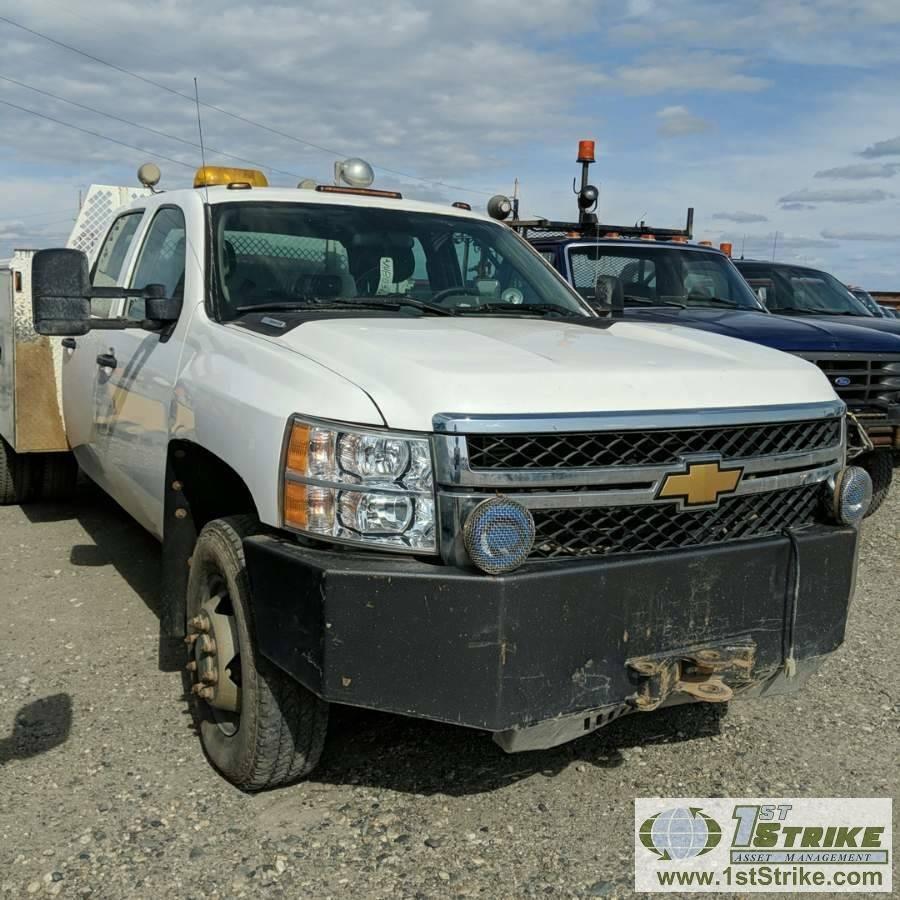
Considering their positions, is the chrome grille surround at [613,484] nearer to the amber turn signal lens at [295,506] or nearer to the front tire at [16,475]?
Result: the amber turn signal lens at [295,506]

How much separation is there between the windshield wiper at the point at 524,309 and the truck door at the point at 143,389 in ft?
3.71

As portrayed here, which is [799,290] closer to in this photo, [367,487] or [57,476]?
[57,476]

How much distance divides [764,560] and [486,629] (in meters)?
0.95

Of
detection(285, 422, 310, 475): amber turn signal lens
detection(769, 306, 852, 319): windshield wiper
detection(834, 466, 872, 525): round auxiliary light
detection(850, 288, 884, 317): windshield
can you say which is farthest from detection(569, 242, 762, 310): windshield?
detection(285, 422, 310, 475): amber turn signal lens

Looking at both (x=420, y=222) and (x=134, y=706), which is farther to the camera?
(x=420, y=222)

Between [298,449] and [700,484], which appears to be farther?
[700,484]

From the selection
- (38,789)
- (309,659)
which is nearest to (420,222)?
(309,659)

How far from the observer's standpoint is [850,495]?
3.27 m

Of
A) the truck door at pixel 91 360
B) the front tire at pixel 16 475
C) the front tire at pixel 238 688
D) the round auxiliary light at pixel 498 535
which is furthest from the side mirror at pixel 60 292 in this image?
the front tire at pixel 16 475

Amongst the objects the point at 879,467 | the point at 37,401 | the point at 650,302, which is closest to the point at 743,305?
the point at 650,302

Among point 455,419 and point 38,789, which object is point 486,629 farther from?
point 38,789

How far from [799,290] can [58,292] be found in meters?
7.58

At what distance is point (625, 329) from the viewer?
3.96 m

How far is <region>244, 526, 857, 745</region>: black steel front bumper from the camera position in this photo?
258cm
